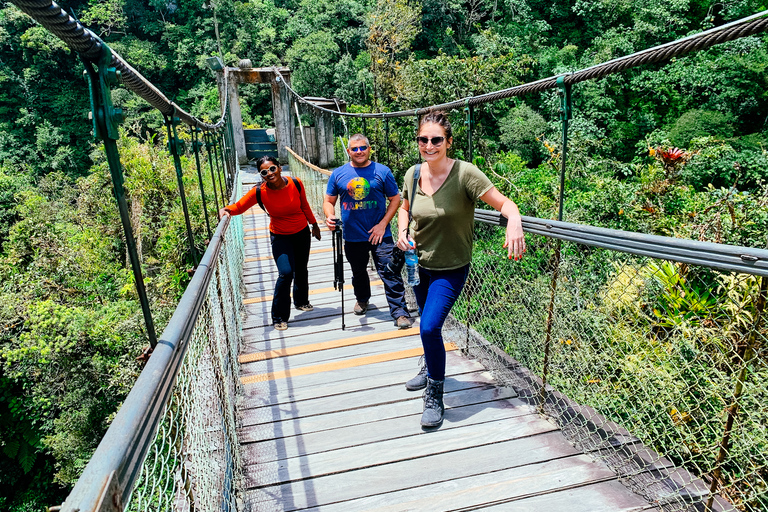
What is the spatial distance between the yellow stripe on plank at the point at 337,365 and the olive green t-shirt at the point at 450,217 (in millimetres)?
828

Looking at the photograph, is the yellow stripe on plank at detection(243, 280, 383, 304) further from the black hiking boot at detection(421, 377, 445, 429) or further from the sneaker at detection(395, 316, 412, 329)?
the black hiking boot at detection(421, 377, 445, 429)

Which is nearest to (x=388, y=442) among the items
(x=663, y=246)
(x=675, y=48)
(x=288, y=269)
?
(x=663, y=246)

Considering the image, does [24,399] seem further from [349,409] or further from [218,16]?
[218,16]

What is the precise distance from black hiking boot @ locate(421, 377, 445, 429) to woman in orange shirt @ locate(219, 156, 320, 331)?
1.36 meters

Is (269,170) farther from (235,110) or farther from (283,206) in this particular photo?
(235,110)

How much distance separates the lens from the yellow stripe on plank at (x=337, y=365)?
2.54 m

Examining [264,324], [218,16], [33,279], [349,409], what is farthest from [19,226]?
[218,16]

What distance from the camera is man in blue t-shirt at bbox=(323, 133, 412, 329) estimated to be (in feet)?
9.95

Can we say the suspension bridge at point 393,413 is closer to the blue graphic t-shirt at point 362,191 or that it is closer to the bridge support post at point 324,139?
the blue graphic t-shirt at point 362,191

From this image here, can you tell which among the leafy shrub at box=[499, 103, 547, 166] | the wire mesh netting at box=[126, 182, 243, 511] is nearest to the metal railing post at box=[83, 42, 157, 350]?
the wire mesh netting at box=[126, 182, 243, 511]

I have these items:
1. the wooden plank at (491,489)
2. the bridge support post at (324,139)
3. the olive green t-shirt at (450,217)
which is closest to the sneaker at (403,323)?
the olive green t-shirt at (450,217)

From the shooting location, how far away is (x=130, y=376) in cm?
1101

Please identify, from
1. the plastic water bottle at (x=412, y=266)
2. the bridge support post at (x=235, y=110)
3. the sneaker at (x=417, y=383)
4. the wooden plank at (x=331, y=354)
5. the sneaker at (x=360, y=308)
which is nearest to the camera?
the plastic water bottle at (x=412, y=266)

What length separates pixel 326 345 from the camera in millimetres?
2889
